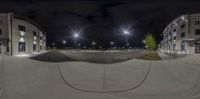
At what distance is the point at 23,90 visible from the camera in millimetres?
8297

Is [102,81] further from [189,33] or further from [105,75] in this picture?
[189,33]

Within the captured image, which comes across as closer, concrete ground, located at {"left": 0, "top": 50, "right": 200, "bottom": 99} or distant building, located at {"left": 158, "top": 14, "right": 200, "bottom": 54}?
concrete ground, located at {"left": 0, "top": 50, "right": 200, "bottom": 99}

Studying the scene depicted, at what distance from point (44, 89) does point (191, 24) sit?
37.1 metres

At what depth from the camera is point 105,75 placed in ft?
33.2

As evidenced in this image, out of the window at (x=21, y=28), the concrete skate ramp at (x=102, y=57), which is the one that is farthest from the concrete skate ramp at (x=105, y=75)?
the window at (x=21, y=28)

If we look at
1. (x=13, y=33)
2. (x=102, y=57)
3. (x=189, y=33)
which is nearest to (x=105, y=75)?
(x=102, y=57)

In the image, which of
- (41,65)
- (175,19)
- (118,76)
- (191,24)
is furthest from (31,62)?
(175,19)

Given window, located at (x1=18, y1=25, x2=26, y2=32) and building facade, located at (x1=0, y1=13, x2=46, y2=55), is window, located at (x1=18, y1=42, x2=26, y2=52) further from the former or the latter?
window, located at (x1=18, y1=25, x2=26, y2=32)

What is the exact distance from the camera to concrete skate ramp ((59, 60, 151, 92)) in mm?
8891

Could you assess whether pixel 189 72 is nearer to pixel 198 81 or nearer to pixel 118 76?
pixel 198 81

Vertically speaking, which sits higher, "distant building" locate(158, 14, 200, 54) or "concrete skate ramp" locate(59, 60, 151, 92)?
"distant building" locate(158, 14, 200, 54)

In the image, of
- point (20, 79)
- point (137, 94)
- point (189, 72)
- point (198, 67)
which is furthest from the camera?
point (198, 67)

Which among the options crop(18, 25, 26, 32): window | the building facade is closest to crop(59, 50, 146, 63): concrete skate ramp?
the building facade

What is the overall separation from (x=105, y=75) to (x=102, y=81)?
72 cm
